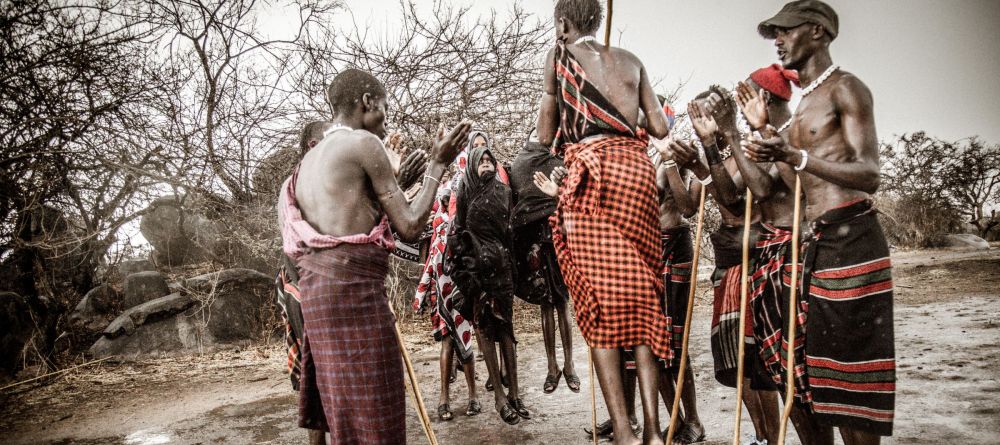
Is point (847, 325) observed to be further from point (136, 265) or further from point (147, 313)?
point (136, 265)

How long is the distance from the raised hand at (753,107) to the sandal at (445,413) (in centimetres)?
283

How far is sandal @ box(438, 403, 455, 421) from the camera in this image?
3.97m

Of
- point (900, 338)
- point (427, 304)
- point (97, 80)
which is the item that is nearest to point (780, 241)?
point (427, 304)

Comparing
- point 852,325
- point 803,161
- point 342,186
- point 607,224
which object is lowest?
point 852,325

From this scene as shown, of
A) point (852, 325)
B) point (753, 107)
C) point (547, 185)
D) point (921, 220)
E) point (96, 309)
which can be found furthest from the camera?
point (921, 220)

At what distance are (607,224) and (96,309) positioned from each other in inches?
347

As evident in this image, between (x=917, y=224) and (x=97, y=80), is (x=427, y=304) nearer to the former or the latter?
(x=97, y=80)

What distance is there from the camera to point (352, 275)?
2.19 meters

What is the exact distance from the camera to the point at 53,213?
691 centimetres

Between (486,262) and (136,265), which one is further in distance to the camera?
(136,265)

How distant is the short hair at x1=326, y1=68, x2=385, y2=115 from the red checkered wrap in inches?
40.3

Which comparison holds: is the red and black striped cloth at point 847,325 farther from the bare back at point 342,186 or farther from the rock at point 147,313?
the rock at point 147,313

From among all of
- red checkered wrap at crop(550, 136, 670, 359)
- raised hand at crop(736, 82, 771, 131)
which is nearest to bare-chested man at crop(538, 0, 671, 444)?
red checkered wrap at crop(550, 136, 670, 359)

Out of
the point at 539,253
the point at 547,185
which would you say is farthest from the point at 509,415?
the point at 547,185
